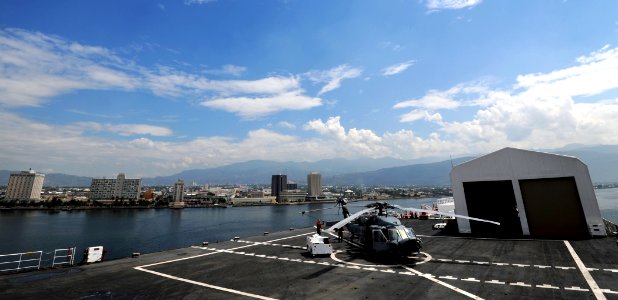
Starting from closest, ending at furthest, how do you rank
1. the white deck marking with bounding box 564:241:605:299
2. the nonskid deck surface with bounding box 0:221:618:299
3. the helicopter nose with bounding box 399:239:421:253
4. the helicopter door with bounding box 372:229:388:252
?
the white deck marking with bounding box 564:241:605:299
the nonskid deck surface with bounding box 0:221:618:299
the helicopter nose with bounding box 399:239:421:253
the helicopter door with bounding box 372:229:388:252

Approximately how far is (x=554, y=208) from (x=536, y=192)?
1.97 meters

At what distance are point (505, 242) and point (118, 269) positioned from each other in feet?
102

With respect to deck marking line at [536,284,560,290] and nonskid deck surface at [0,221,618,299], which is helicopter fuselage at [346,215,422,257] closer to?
nonskid deck surface at [0,221,618,299]

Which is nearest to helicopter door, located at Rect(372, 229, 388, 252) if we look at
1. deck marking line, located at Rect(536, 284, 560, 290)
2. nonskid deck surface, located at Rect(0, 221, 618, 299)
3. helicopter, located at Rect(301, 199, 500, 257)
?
helicopter, located at Rect(301, 199, 500, 257)

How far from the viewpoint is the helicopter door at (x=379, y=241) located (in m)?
20.0

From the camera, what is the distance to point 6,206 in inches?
6452

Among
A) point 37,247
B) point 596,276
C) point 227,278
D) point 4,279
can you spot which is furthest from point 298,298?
point 37,247

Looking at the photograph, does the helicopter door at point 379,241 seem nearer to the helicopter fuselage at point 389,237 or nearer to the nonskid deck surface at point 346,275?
the helicopter fuselage at point 389,237

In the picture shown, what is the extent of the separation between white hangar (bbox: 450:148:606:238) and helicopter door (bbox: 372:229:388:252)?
15.8 meters

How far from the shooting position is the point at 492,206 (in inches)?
1415

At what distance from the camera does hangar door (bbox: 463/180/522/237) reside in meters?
32.0

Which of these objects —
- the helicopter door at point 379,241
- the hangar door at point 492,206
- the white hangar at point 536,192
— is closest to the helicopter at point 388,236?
the helicopter door at point 379,241

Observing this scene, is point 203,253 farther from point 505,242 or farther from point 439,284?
point 505,242

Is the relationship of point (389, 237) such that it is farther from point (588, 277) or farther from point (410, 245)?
point (588, 277)
